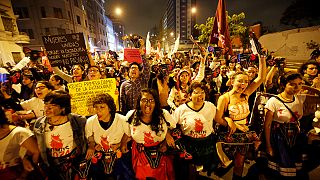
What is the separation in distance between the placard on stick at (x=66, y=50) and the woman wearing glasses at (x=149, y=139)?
2.51 metres

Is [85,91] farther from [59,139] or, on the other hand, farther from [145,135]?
[145,135]

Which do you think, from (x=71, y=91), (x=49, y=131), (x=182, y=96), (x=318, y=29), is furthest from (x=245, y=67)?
(x=318, y=29)

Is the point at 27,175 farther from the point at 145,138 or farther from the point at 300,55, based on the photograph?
the point at 300,55

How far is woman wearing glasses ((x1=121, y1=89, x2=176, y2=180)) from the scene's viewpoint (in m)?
2.78

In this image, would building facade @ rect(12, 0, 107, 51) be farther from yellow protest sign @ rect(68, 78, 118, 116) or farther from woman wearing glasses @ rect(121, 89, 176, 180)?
woman wearing glasses @ rect(121, 89, 176, 180)

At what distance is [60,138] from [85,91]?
1264 mm

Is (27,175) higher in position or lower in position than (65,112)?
lower

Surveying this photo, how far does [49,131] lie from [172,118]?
6.21 feet

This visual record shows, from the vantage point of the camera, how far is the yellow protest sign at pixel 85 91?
3.62m

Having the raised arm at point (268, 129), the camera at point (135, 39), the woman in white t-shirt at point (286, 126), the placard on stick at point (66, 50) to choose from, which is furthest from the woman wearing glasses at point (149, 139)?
the placard on stick at point (66, 50)

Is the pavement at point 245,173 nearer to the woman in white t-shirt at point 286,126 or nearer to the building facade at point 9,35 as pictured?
the woman in white t-shirt at point 286,126

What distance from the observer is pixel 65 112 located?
2680 millimetres

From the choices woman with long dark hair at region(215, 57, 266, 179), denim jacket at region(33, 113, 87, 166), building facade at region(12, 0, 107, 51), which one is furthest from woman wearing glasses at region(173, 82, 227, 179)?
building facade at region(12, 0, 107, 51)

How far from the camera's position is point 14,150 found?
2.40 meters
